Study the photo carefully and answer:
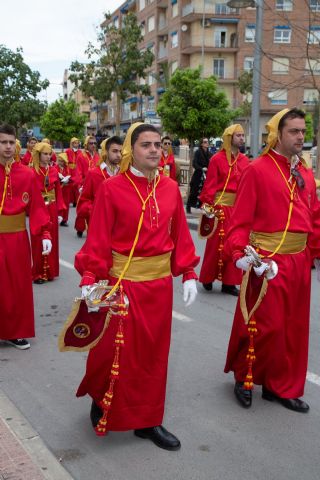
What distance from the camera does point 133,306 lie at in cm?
345

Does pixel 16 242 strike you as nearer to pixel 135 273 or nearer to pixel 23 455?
pixel 135 273

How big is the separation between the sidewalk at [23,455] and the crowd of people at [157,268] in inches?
13.4

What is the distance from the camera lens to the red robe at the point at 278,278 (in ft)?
13.3

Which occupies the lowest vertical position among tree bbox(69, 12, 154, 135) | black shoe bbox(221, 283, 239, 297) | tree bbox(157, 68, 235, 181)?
black shoe bbox(221, 283, 239, 297)

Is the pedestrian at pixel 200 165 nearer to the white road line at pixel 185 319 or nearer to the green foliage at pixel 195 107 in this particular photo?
the green foliage at pixel 195 107

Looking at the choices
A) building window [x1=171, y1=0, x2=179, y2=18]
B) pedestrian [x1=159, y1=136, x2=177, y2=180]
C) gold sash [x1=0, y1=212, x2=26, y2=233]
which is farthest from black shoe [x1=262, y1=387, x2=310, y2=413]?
building window [x1=171, y1=0, x2=179, y2=18]

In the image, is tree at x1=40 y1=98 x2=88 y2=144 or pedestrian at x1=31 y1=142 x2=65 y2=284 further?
tree at x1=40 y1=98 x2=88 y2=144

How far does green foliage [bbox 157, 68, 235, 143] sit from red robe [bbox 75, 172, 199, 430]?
13.3 metres

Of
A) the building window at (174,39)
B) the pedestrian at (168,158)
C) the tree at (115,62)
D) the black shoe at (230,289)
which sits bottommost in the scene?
the black shoe at (230,289)

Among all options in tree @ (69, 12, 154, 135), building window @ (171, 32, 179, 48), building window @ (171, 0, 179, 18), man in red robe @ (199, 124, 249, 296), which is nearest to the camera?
man in red robe @ (199, 124, 249, 296)

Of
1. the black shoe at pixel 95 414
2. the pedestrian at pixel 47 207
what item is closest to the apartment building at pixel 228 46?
the pedestrian at pixel 47 207

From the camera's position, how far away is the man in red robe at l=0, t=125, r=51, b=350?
17.2 ft

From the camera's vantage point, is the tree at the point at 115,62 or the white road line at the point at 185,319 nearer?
the white road line at the point at 185,319

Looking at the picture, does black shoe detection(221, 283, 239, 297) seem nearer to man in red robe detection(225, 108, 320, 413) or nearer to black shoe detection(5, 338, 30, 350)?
black shoe detection(5, 338, 30, 350)
